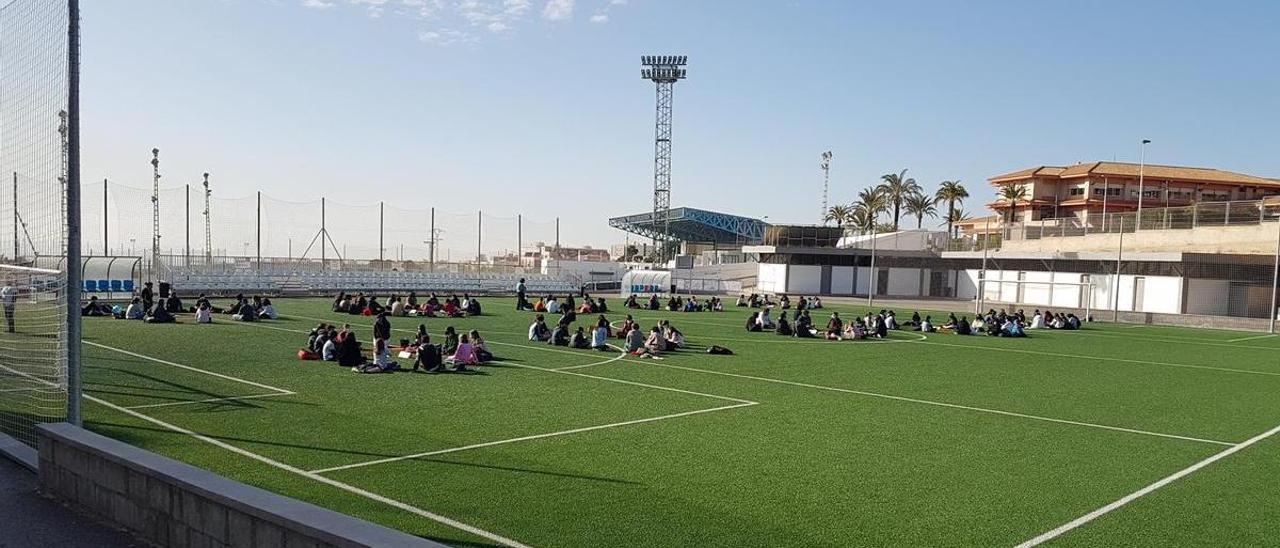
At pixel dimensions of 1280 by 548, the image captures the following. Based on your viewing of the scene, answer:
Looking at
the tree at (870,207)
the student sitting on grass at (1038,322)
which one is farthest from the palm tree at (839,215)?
the student sitting on grass at (1038,322)

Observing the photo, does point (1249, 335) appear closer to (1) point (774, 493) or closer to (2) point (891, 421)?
(2) point (891, 421)

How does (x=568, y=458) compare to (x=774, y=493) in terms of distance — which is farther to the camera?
(x=568, y=458)

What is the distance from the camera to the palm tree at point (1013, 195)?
77.1m

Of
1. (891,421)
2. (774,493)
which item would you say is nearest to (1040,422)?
(891,421)

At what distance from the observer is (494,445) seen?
11078 millimetres

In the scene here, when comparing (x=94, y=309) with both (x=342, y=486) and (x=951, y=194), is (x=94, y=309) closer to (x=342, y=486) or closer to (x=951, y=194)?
(x=342, y=486)

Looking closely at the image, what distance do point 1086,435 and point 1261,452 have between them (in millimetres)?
2189

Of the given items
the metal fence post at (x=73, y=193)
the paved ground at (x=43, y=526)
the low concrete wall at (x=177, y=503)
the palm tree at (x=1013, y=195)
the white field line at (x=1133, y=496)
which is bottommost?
the white field line at (x=1133, y=496)

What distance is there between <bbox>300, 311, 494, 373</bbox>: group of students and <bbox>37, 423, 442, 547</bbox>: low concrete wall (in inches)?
382

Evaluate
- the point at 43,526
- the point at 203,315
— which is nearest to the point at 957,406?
the point at 43,526

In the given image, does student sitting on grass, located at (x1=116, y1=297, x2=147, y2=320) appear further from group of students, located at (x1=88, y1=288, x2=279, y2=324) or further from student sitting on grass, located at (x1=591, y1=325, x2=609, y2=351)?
student sitting on grass, located at (x1=591, y1=325, x2=609, y2=351)

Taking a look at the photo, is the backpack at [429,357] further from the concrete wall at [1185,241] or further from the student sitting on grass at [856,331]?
the concrete wall at [1185,241]

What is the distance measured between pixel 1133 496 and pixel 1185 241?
4572 centimetres

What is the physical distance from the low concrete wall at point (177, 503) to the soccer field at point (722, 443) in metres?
1.72
